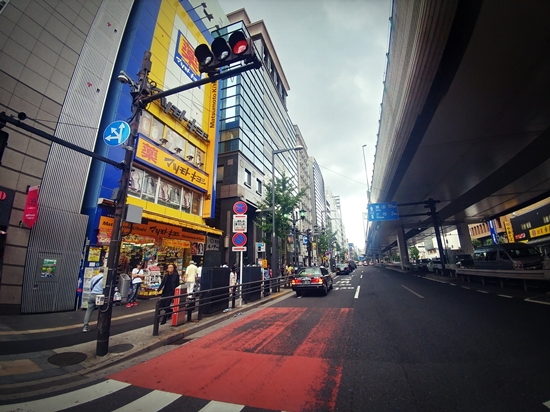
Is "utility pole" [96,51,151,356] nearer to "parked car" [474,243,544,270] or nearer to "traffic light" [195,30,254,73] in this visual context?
"traffic light" [195,30,254,73]

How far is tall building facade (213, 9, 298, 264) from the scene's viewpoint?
22.8m

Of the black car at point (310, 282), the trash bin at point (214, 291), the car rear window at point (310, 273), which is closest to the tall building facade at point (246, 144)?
the car rear window at point (310, 273)

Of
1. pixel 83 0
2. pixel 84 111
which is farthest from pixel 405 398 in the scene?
pixel 83 0

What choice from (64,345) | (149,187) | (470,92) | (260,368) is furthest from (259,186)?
(260,368)

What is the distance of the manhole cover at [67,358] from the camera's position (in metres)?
4.65

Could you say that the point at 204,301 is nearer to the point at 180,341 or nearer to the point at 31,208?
the point at 180,341

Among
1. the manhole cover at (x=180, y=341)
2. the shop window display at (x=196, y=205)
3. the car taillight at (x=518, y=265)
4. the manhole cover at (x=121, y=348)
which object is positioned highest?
the shop window display at (x=196, y=205)

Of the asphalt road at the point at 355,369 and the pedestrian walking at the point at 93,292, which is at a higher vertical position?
the pedestrian walking at the point at 93,292

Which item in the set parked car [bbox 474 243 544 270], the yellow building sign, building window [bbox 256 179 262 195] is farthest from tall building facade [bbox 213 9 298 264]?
parked car [bbox 474 243 544 270]

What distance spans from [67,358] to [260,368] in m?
4.13

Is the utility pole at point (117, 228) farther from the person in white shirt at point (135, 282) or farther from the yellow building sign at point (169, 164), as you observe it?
the yellow building sign at point (169, 164)

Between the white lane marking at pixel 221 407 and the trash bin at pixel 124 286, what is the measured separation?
10.1 m

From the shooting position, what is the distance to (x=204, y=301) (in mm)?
8445

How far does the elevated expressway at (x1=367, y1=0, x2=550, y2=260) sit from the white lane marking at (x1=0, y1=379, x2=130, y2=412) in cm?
1065
